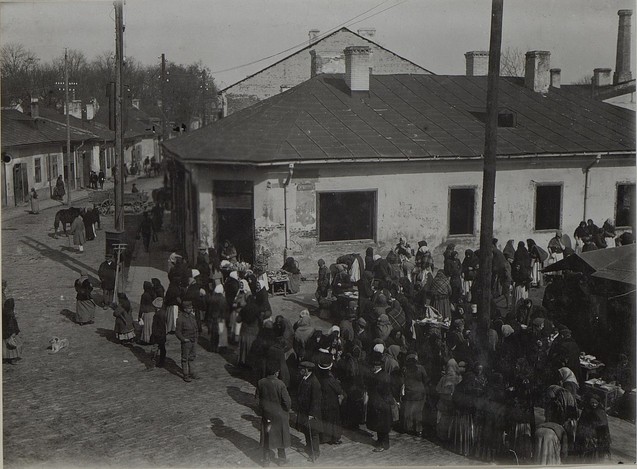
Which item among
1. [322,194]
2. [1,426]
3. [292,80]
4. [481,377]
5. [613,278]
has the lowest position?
[1,426]

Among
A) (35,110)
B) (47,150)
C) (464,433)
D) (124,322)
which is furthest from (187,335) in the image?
(47,150)

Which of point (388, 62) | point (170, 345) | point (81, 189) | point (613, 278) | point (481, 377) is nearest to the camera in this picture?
point (481, 377)

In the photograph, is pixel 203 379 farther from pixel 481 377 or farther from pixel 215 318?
pixel 481 377

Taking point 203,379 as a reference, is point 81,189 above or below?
above

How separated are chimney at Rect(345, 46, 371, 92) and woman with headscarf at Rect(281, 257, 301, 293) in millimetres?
6325

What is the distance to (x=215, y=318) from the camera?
12.7 metres

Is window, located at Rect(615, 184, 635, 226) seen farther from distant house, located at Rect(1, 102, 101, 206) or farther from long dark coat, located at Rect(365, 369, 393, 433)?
distant house, located at Rect(1, 102, 101, 206)

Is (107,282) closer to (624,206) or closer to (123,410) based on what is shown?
(123,410)

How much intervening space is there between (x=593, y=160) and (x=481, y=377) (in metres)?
12.8

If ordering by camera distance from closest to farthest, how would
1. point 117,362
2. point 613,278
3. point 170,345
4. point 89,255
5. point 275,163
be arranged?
point 613,278 < point 117,362 < point 170,345 < point 275,163 < point 89,255

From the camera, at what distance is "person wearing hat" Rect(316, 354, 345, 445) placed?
9.02 meters

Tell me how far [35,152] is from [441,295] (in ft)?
74.8

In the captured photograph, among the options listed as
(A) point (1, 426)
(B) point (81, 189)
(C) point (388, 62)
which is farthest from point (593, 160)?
(B) point (81, 189)

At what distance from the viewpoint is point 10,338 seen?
11.2 m
